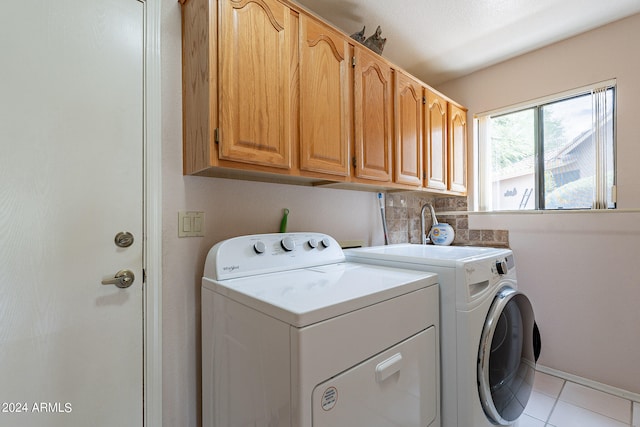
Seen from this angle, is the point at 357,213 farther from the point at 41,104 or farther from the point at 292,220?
the point at 41,104

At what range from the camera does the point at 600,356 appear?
191 cm

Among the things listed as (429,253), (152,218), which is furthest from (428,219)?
(152,218)

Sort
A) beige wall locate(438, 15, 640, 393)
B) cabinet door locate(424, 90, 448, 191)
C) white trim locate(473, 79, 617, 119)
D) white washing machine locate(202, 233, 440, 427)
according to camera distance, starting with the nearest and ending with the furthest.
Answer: white washing machine locate(202, 233, 440, 427) → beige wall locate(438, 15, 640, 393) → white trim locate(473, 79, 617, 119) → cabinet door locate(424, 90, 448, 191)

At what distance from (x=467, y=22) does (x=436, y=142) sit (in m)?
0.79

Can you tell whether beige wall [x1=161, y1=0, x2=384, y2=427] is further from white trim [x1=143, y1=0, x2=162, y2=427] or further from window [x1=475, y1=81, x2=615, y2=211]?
window [x1=475, y1=81, x2=615, y2=211]

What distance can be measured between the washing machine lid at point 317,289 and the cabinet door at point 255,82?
0.49 metres

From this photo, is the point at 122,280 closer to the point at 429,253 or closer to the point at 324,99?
the point at 324,99

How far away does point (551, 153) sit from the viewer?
2.26 meters

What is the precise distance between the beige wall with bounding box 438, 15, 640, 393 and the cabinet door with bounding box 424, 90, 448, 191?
0.67 m

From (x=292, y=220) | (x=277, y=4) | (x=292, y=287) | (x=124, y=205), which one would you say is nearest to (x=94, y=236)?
(x=124, y=205)

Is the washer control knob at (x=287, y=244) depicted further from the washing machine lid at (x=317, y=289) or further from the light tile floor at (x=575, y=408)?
the light tile floor at (x=575, y=408)

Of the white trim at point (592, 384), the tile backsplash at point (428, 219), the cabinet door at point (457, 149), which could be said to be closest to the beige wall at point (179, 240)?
the tile backsplash at point (428, 219)

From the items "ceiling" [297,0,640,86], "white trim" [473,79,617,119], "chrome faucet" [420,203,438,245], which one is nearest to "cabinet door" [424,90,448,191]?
"chrome faucet" [420,203,438,245]

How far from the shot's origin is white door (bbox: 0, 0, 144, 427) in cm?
89
